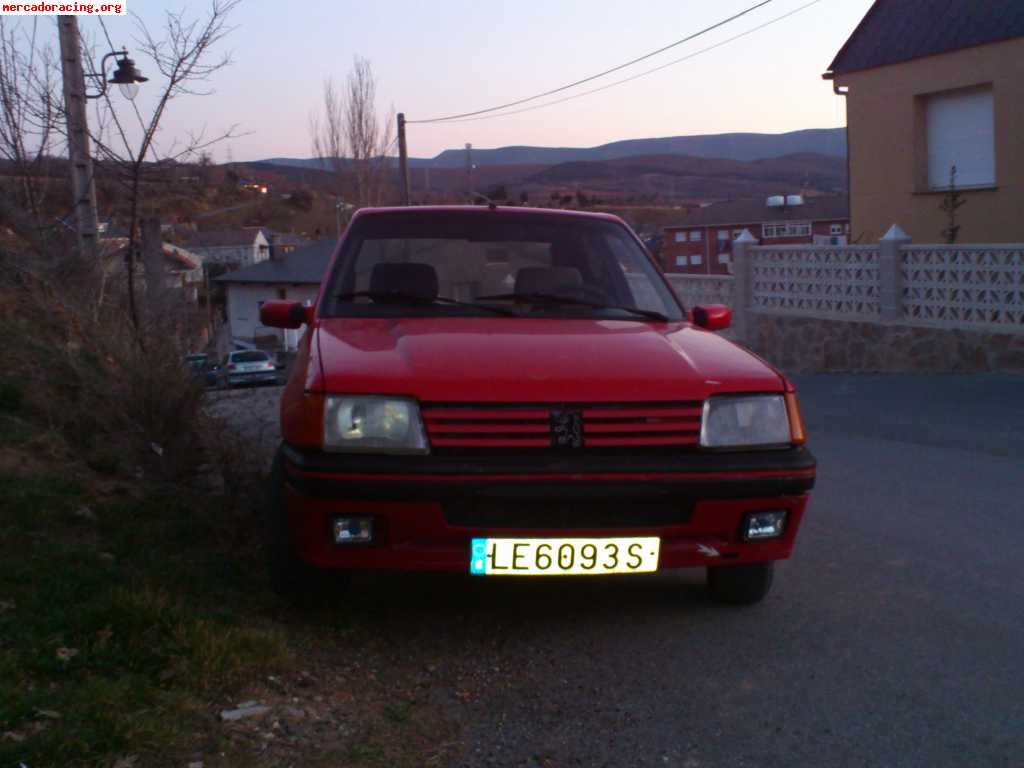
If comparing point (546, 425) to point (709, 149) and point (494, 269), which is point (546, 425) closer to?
point (494, 269)

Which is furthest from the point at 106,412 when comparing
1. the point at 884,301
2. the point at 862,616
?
the point at 884,301

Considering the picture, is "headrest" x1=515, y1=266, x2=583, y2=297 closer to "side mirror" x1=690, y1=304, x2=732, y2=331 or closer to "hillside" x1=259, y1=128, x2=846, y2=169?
"side mirror" x1=690, y1=304, x2=732, y2=331

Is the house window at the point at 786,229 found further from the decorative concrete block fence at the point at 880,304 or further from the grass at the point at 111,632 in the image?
the grass at the point at 111,632

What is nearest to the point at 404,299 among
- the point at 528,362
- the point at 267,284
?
the point at 528,362

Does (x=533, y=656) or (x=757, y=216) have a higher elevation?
(x=757, y=216)

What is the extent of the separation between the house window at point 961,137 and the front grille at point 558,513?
49.4 feet

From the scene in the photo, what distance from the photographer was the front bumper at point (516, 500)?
3809 millimetres

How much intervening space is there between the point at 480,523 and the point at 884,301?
1233 cm

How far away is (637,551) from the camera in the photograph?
3.97 meters

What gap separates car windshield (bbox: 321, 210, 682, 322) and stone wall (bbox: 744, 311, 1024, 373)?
8.83 metres

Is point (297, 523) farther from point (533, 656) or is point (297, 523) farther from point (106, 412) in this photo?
point (106, 412)

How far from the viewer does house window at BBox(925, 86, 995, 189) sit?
17.2 m

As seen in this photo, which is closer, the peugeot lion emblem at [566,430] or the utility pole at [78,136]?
the peugeot lion emblem at [566,430]

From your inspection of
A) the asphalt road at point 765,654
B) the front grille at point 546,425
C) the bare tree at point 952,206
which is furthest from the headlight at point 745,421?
the bare tree at point 952,206
